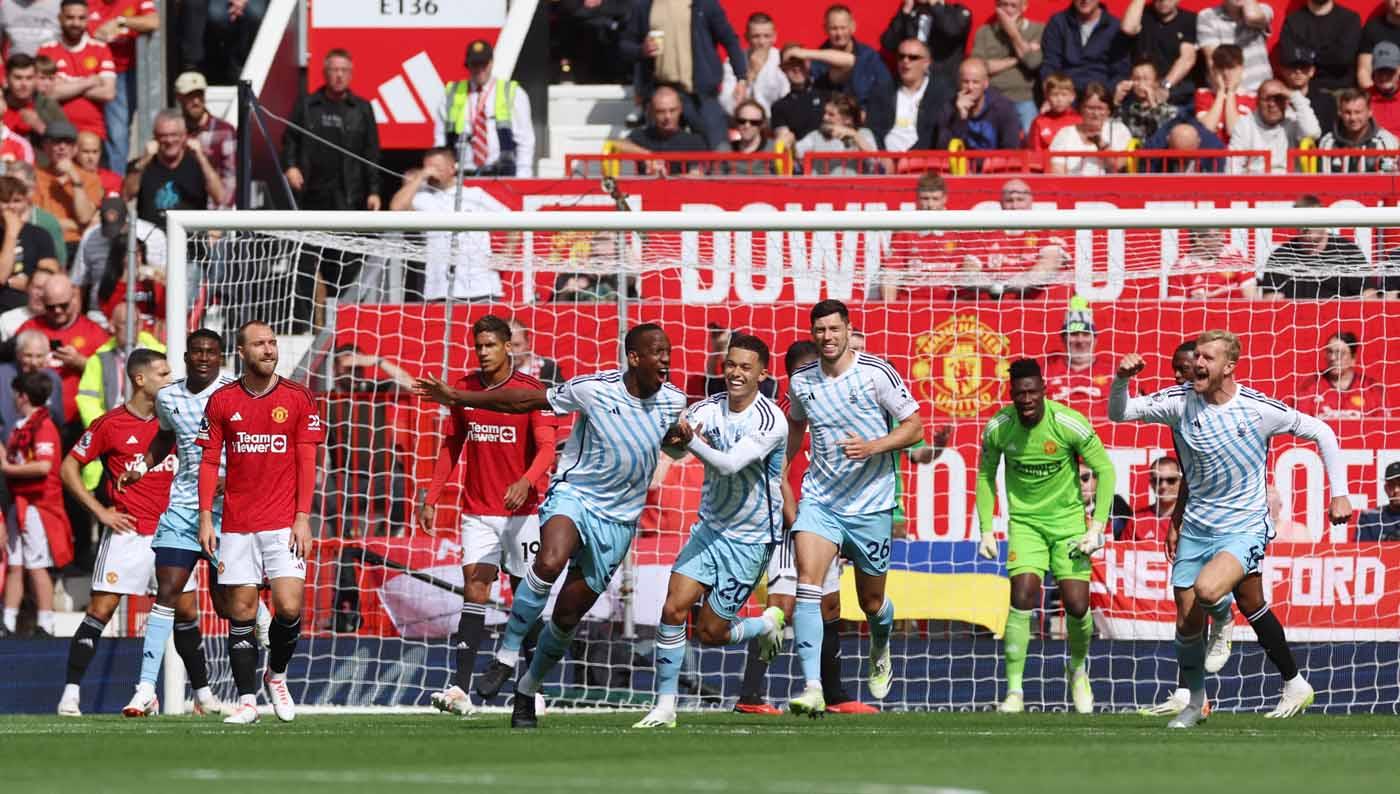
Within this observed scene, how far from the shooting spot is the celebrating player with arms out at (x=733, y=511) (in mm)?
11828

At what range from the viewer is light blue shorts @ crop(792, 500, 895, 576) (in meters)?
12.5

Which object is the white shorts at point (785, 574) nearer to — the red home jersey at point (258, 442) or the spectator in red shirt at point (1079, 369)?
the spectator in red shirt at point (1079, 369)

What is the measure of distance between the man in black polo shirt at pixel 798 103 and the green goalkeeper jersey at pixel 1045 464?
5.95m

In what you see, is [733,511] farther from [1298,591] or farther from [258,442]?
[1298,591]

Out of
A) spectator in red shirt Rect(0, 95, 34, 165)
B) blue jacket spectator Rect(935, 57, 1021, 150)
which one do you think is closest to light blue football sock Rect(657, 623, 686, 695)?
blue jacket spectator Rect(935, 57, 1021, 150)

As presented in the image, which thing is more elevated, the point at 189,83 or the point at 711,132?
the point at 189,83

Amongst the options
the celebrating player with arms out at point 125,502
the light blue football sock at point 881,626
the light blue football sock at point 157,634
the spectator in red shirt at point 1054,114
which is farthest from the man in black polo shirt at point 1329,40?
the light blue football sock at point 157,634

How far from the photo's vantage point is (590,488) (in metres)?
11.7

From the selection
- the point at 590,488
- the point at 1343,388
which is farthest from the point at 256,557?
the point at 1343,388

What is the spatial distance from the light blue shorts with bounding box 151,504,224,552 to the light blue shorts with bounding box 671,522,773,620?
2.90 metres

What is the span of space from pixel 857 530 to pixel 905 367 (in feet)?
13.3

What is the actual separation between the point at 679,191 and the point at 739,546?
6.77m

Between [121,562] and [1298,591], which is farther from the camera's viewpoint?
[1298,591]

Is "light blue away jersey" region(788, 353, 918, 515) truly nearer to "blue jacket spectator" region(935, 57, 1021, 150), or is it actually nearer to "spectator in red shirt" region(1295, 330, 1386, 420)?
"spectator in red shirt" region(1295, 330, 1386, 420)
